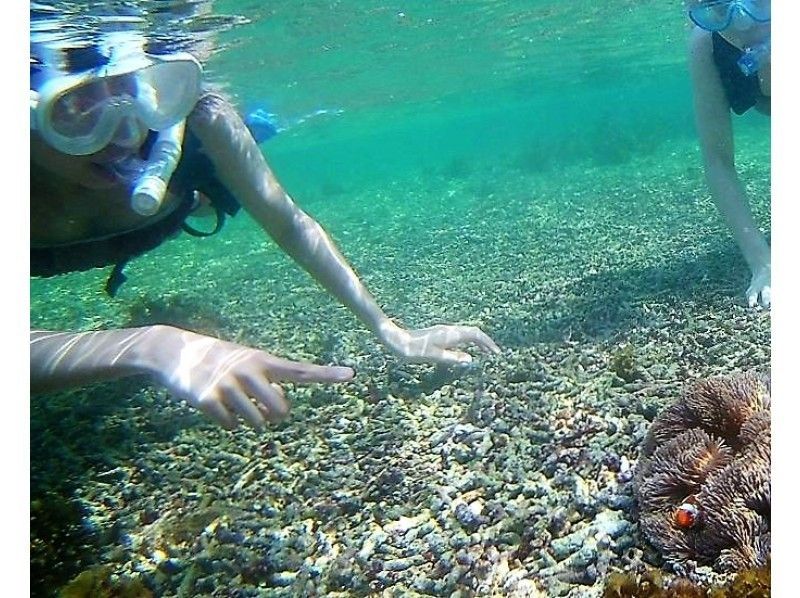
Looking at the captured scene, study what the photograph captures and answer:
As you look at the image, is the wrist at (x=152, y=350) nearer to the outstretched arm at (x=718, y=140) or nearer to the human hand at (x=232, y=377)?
the human hand at (x=232, y=377)

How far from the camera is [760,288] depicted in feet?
17.6

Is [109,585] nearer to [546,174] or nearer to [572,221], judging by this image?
[572,221]

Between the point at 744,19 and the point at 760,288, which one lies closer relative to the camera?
the point at 760,288

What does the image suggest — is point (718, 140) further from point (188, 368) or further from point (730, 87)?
point (188, 368)

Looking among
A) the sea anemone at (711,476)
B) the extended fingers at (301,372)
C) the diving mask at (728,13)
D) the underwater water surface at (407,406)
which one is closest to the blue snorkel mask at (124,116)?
the extended fingers at (301,372)

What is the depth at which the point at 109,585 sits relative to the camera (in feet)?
10.7

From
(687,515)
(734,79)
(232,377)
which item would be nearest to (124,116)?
(232,377)

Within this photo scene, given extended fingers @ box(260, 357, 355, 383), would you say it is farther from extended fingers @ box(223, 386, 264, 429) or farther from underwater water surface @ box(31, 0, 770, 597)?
underwater water surface @ box(31, 0, 770, 597)

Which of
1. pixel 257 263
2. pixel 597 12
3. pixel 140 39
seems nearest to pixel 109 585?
pixel 140 39

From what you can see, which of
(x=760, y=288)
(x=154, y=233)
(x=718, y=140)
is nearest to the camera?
(x=154, y=233)

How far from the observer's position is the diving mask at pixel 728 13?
546 centimetres

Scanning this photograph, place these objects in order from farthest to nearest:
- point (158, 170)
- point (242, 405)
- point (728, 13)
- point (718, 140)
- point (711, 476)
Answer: point (718, 140) < point (728, 13) < point (158, 170) < point (711, 476) < point (242, 405)

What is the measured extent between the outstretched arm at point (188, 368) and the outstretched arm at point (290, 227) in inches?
78.1

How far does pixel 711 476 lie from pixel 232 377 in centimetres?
235
